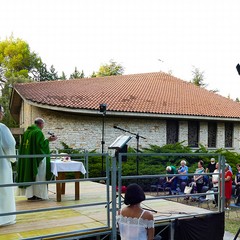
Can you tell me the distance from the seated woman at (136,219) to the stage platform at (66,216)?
1404 mm

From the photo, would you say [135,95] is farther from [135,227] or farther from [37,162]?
[135,227]

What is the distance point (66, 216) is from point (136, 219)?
90.6 inches

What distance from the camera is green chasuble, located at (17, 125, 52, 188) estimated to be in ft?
21.5

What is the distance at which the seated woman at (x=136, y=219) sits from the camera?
3543 mm

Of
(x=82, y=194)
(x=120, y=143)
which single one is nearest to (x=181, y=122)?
(x=82, y=194)

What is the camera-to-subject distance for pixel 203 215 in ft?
19.9

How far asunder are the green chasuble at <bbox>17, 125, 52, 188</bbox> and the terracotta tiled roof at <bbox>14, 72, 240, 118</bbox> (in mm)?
9531

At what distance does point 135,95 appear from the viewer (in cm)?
2070

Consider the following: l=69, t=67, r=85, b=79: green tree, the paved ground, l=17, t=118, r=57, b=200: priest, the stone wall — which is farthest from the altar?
l=69, t=67, r=85, b=79: green tree

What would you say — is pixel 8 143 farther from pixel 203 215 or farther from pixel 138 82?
pixel 138 82

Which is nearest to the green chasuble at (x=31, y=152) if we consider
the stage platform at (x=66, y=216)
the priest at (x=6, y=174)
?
the stage platform at (x=66, y=216)

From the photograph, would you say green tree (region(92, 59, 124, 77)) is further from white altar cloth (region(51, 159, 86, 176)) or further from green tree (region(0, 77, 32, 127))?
white altar cloth (region(51, 159, 86, 176))

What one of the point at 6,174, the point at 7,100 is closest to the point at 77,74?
the point at 7,100

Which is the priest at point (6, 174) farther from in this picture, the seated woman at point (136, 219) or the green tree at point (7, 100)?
the green tree at point (7, 100)
